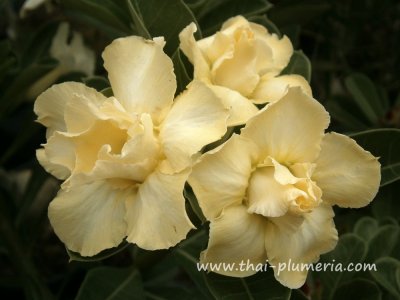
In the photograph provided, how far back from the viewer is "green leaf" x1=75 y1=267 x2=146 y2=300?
1044 millimetres

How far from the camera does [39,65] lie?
1227 millimetres

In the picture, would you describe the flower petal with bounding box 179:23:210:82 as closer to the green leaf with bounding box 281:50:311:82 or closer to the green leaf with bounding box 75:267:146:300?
the green leaf with bounding box 281:50:311:82

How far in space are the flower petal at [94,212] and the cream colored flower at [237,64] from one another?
191 millimetres

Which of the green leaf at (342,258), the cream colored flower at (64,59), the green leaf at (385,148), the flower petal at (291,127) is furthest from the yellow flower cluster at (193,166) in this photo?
the cream colored flower at (64,59)

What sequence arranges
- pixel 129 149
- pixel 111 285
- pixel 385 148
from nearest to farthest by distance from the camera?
1. pixel 129 149
2. pixel 385 148
3. pixel 111 285

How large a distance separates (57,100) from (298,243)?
358 mm

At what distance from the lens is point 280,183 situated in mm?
762

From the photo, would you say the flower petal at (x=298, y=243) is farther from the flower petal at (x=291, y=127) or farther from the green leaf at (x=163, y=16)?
the green leaf at (x=163, y=16)

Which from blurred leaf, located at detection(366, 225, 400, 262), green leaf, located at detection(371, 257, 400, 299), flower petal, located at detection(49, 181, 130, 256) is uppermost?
flower petal, located at detection(49, 181, 130, 256)

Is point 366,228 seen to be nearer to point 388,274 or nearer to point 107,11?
point 388,274

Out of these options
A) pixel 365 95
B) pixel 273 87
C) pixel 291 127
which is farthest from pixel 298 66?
pixel 365 95

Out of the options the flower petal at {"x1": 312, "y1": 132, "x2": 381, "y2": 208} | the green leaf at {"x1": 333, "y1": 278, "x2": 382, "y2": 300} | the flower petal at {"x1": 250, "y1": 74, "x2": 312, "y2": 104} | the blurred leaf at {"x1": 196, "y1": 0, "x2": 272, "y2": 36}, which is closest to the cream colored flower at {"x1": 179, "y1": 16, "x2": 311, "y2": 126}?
the flower petal at {"x1": 250, "y1": 74, "x2": 312, "y2": 104}

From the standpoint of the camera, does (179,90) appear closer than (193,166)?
No

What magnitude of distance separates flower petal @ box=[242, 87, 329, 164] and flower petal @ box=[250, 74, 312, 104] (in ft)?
0.30
